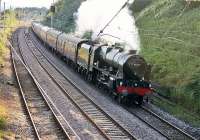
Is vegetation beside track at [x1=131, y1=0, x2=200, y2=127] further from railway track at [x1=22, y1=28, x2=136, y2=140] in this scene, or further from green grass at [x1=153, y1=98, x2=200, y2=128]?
railway track at [x1=22, y1=28, x2=136, y2=140]

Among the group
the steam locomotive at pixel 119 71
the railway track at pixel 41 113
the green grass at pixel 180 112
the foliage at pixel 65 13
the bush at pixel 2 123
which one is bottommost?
the green grass at pixel 180 112

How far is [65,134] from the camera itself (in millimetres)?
18000

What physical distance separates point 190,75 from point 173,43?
28.6 ft

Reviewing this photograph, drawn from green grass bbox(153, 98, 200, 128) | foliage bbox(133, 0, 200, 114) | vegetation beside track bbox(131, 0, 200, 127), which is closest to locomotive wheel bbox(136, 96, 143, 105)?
green grass bbox(153, 98, 200, 128)

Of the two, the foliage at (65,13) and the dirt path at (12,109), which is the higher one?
the foliage at (65,13)

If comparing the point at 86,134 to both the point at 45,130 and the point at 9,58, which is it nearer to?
the point at 45,130

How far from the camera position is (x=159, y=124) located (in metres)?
21.4

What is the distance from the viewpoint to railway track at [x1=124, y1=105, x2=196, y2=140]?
19.3 metres

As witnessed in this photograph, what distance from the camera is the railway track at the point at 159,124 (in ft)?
63.3

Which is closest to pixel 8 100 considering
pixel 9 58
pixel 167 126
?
pixel 167 126

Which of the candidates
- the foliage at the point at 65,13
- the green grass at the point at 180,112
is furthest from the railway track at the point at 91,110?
the foliage at the point at 65,13

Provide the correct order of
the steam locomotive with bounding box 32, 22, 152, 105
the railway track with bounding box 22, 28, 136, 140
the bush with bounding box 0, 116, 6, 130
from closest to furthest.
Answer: the bush with bounding box 0, 116, 6, 130
the railway track with bounding box 22, 28, 136, 140
the steam locomotive with bounding box 32, 22, 152, 105

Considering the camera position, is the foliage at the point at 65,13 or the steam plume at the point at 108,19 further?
the foliage at the point at 65,13

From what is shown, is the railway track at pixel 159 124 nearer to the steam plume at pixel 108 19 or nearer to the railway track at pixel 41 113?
the railway track at pixel 41 113
